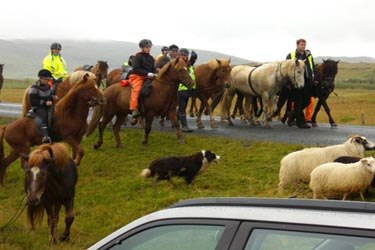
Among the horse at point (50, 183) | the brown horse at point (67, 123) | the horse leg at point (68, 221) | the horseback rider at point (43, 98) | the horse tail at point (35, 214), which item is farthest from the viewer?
the brown horse at point (67, 123)

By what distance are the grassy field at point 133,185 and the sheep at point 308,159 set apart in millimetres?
308

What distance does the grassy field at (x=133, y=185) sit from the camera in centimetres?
1106

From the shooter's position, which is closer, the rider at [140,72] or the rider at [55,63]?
the rider at [140,72]

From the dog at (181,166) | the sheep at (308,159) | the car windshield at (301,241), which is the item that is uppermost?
Result: the car windshield at (301,241)

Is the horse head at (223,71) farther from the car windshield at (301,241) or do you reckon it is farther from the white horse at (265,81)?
the car windshield at (301,241)

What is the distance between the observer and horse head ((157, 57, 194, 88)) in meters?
16.6

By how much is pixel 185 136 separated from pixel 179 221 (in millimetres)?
13738

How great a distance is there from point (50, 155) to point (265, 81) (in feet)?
34.0

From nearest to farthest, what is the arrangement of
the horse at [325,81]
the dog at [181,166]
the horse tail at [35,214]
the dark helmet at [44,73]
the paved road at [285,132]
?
1. the horse tail at [35,214]
2. the dog at [181,166]
3. the dark helmet at [44,73]
4. the paved road at [285,132]
5. the horse at [325,81]

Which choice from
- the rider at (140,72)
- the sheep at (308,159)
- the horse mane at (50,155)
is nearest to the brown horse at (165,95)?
the rider at (140,72)

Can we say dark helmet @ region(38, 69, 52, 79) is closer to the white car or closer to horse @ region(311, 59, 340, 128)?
horse @ region(311, 59, 340, 128)

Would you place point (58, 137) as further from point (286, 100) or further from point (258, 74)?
point (286, 100)

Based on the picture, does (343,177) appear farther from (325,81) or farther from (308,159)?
(325,81)

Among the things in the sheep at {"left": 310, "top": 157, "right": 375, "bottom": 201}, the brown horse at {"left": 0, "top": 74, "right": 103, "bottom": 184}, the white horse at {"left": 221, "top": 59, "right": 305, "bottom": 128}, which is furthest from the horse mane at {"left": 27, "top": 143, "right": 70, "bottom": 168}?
the white horse at {"left": 221, "top": 59, "right": 305, "bottom": 128}
